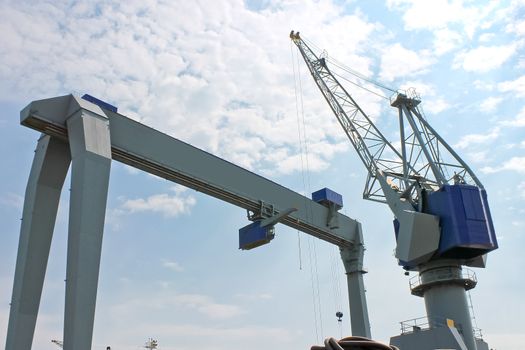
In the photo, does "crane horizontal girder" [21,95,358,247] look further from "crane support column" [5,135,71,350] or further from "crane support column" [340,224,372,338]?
"crane support column" [340,224,372,338]

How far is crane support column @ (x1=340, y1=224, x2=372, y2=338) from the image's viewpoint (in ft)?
119

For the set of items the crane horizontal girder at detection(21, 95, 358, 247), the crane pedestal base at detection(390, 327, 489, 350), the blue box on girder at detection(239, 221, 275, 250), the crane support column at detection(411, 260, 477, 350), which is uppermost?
the crane horizontal girder at detection(21, 95, 358, 247)

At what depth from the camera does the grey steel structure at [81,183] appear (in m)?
19.9

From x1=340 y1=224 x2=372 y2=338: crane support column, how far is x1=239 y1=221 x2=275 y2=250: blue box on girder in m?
10.4

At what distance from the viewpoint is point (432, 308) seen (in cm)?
3300

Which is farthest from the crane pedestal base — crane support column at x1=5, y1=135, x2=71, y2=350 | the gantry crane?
crane support column at x1=5, y1=135, x2=71, y2=350

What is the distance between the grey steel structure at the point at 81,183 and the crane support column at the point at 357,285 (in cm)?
980

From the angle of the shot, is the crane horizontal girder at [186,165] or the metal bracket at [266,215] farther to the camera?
the metal bracket at [266,215]

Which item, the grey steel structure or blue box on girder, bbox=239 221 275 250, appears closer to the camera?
the grey steel structure

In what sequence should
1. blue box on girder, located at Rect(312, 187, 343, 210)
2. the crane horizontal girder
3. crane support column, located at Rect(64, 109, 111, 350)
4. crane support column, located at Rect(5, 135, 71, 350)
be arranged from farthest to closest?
blue box on girder, located at Rect(312, 187, 343, 210) → the crane horizontal girder → crane support column, located at Rect(5, 135, 71, 350) → crane support column, located at Rect(64, 109, 111, 350)

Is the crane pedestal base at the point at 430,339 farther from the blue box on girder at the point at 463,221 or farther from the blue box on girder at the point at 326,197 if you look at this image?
the blue box on girder at the point at 326,197

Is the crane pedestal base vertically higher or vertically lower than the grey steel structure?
lower

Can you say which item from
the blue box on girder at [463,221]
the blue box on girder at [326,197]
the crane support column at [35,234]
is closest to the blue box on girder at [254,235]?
the blue box on girder at [326,197]

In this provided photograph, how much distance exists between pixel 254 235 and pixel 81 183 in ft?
39.3
